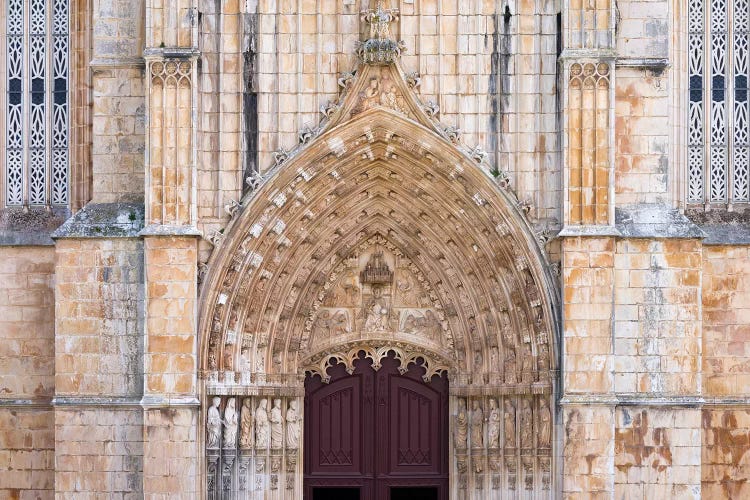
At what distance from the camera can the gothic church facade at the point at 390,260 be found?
1969cm

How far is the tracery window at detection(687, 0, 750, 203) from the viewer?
21.3m

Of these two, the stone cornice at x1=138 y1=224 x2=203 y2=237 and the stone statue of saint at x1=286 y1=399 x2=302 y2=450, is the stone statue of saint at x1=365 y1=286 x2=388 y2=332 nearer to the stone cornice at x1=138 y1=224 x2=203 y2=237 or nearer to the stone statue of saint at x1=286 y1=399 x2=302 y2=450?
the stone statue of saint at x1=286 y1=399 x2=302 y2=450

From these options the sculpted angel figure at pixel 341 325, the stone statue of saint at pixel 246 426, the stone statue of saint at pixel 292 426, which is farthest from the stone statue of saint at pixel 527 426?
the stone statue of saint at pixel 246 426

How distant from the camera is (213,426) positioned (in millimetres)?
20203

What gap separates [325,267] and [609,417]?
418cm

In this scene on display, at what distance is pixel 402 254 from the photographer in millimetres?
21234

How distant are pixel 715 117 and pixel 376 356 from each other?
5.43 metres

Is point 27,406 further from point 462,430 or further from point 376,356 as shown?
point 462,430

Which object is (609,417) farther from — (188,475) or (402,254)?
(188,475)

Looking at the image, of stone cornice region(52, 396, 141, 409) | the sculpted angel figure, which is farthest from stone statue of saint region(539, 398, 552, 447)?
stone cornice region(52, 396, 141, 409)

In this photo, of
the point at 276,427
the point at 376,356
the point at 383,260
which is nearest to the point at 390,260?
the point at 383,260

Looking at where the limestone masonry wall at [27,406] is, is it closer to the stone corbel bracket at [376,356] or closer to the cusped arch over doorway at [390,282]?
→ the cusped arch over doorway at [390,282]

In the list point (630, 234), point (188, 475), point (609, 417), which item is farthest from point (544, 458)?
point (188, 475)

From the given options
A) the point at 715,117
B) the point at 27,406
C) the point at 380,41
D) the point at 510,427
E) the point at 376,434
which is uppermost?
the point at 380,41
